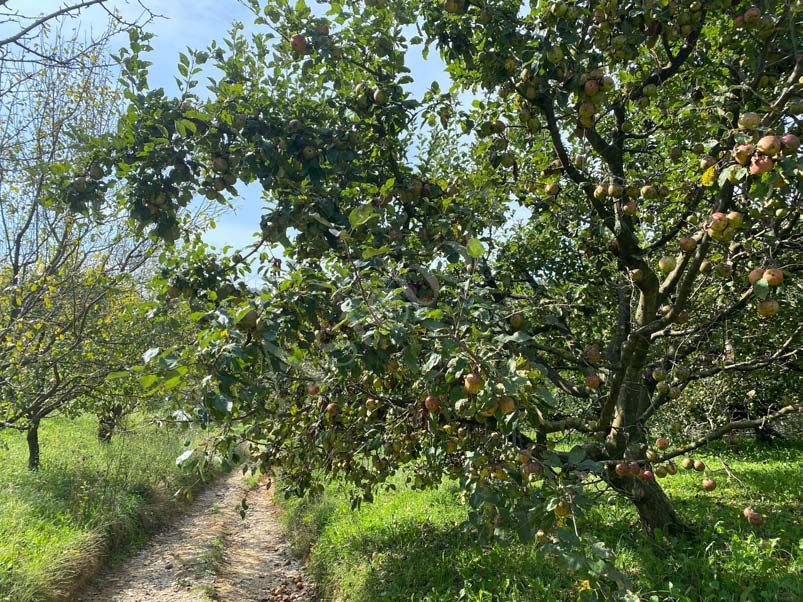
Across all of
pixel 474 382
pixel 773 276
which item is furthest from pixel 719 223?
pixel 474 382

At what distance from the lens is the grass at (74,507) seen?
5.32 m

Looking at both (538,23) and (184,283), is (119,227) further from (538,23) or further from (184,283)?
Answer: (538,23)

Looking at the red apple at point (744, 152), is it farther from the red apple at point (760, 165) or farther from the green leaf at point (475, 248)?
the green leaf at point (475, 248)

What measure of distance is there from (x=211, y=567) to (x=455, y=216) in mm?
5866

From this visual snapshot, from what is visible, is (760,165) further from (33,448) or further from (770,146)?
(33,448)

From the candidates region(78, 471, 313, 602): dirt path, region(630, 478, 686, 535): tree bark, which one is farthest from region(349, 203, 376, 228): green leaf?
region(78, 471, 313, 602): dirt path

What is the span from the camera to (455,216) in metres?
3.36

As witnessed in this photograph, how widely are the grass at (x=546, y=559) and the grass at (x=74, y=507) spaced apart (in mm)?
2515

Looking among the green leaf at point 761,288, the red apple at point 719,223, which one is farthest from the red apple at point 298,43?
the green leaf at point 761,288

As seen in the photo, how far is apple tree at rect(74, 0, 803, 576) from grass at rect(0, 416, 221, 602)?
7.92 ft

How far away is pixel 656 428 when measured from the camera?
739cm

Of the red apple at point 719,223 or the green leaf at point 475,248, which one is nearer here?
the green leaf at point 475,248

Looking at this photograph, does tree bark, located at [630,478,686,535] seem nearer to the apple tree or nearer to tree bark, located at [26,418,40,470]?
the apple tree

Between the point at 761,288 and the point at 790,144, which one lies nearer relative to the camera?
the point at 790,144
